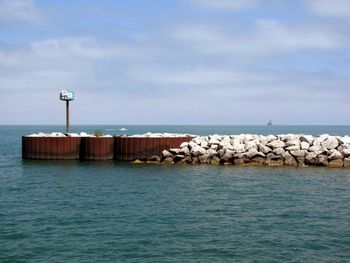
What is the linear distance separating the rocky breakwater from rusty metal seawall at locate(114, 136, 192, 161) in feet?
1.63

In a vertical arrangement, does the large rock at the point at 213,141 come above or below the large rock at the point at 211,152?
above

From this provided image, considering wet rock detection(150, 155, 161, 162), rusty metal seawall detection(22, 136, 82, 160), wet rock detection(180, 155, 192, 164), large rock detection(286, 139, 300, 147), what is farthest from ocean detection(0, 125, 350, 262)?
rusty metal seawall detection(22, 136, 82, 160)

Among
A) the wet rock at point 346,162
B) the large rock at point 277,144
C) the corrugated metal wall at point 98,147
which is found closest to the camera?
the wet rock at point 346,162

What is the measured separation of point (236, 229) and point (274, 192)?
7476 mm

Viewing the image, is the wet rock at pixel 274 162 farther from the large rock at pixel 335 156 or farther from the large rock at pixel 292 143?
the large rock at pixel 335 156

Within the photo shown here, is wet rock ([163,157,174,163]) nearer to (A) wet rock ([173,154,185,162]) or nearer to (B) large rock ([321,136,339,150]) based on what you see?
(A) wet rock ([173,154,185,162])

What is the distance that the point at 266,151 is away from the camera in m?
32.9

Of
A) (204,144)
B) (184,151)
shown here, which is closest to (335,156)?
(204,144)

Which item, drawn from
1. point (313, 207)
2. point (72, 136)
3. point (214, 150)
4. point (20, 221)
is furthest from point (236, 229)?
point (72, 136)

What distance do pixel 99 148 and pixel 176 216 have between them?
18.5 metres

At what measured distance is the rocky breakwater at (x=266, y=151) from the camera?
3212 cm

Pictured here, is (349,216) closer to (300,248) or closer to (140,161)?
(300,248)

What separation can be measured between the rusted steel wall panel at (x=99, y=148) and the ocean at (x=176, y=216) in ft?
17.6

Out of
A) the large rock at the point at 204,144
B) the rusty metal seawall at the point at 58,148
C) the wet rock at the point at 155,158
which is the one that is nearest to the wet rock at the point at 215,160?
the large rock at the point at 204,144
